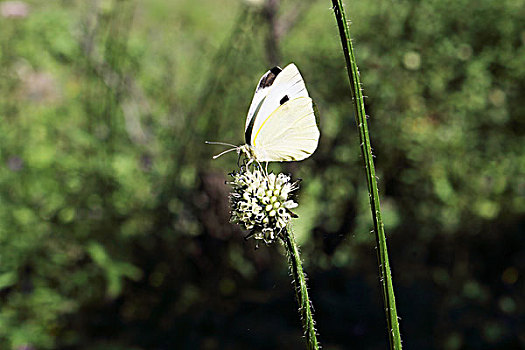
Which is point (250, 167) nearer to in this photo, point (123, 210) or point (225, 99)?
point (123, 210)

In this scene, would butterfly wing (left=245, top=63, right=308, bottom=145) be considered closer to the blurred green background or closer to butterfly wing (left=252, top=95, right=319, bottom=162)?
butterfly wing (left=252, top=95, right=319, bottom=162)

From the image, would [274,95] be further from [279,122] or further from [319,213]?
[319,213]

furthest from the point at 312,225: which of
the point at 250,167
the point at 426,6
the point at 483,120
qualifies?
the point at 250,167

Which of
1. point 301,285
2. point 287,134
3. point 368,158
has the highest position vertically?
point 287,134

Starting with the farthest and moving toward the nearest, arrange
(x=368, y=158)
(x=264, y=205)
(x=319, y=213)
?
1. (x=319, y=213)
2. (x=264, y=205)
3. (x=368, y=158)

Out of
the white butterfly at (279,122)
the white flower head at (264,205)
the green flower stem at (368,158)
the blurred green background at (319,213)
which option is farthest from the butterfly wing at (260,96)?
the blurred green background at (319,213)

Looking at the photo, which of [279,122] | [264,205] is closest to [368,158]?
[264,205]

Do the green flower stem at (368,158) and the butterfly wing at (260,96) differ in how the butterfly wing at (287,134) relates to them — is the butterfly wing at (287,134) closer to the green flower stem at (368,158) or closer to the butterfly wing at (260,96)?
the butterfly wing at (260,96)
